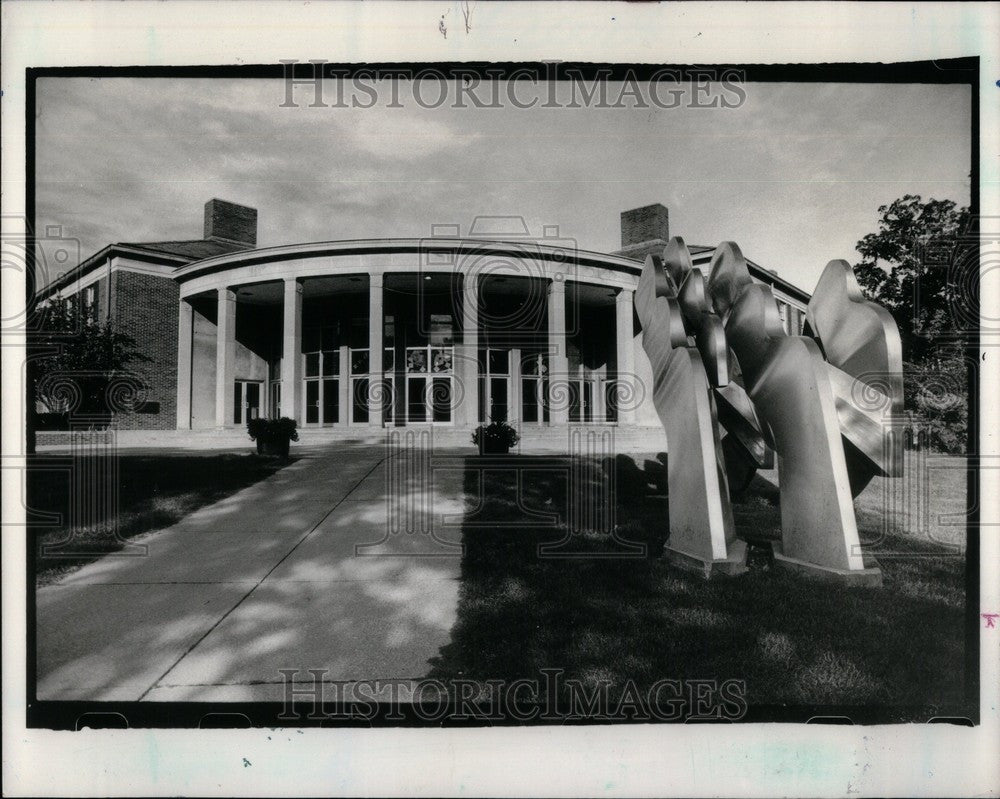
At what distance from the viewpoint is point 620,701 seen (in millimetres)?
3055

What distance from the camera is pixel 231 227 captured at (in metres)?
13.8

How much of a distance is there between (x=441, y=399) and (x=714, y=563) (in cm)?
1611

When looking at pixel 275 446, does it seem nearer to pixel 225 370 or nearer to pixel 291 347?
pixel 291 347

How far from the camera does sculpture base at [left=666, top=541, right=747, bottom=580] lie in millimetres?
3973

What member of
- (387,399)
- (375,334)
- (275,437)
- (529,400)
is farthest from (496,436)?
(529,400)

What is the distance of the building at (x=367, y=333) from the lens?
1505cm

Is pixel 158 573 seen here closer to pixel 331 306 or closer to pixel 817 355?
pixel 817 355

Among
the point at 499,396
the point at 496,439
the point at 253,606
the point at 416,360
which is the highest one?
the point at 416,360

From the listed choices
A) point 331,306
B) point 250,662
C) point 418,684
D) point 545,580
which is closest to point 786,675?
point 545,580

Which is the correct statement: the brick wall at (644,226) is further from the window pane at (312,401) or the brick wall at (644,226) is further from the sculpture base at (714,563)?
the window pane at (312,401)

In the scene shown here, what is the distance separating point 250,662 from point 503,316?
15.0m

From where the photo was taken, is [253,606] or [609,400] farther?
[609,400]

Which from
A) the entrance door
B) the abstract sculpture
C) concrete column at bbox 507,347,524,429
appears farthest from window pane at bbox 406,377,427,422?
the abstract sculpture

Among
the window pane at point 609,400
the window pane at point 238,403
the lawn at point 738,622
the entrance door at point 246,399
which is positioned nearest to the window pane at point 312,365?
the entrance door at point 246,399
